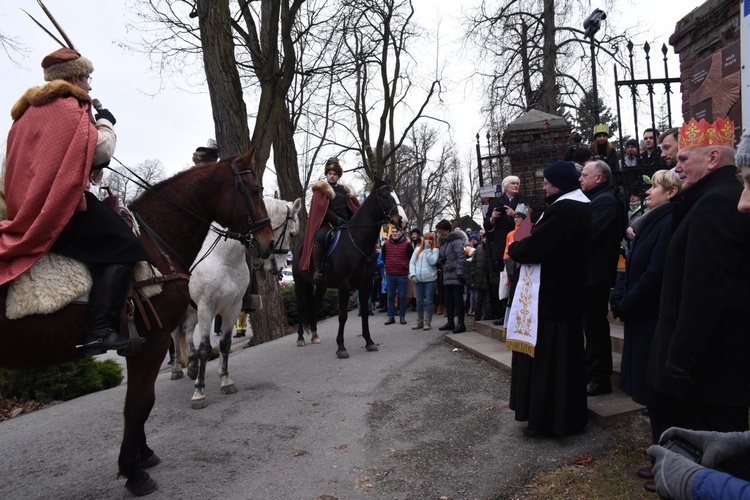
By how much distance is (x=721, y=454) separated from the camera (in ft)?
5.25

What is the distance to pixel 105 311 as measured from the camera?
335 centimetres

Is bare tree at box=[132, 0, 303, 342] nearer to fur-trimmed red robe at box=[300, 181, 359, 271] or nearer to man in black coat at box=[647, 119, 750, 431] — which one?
fur-trimmed red robe at box=[300, 181, 359, 271]

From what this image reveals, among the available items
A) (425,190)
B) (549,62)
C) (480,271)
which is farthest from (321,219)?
(425,190)

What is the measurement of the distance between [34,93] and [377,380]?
491 cm

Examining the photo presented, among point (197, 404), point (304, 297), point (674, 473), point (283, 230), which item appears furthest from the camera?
point (304, 297)

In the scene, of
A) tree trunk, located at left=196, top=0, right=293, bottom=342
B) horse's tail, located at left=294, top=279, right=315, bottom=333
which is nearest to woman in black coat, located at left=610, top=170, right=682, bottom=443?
horse's tail, located at left=294, top=279, right=315, bottom=333

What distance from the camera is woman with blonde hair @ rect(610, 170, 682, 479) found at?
3475 millimetres

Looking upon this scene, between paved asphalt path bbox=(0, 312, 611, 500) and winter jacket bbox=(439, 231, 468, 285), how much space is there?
272 cm

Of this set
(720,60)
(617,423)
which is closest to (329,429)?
(617,423)

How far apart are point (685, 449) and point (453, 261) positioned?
→ 334 inches

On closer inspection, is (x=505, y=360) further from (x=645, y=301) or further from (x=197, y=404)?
(x=197, y=404)

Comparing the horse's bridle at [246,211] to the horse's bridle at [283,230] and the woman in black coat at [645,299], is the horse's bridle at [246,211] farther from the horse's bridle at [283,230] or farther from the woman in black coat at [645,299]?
the woman in black coat at [645,299]

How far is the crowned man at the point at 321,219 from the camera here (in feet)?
30.4

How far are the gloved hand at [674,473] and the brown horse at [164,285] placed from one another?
10.7 ft
